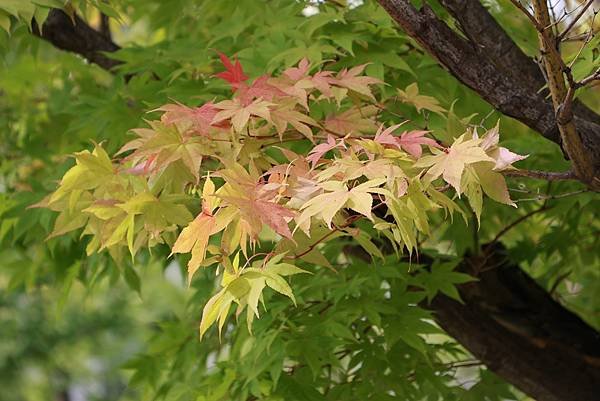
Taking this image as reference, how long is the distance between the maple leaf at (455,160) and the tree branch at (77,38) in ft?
3.99

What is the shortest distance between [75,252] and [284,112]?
1.01m

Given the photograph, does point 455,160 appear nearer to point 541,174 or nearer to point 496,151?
point 496,151

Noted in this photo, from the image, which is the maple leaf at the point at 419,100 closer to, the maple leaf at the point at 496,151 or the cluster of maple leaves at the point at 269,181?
the cluster of maple leaves at the point at 269,181

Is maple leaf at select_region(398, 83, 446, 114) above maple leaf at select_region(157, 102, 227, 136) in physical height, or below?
above

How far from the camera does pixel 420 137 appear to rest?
136cm

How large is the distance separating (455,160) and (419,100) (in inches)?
16.4

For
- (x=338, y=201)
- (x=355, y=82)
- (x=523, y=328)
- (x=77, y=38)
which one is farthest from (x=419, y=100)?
(x=77, y=38)

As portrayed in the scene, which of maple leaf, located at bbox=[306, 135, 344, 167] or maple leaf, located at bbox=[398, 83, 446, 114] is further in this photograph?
maple leaf, located at bbox=[398, 83, 446, 114]

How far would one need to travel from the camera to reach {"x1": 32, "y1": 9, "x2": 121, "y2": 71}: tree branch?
7.45 ft

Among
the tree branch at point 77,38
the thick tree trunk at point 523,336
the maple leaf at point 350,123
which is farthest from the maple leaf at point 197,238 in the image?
the tree branch at point 77,38

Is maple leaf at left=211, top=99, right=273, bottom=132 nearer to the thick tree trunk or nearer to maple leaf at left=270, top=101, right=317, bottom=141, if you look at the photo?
maple leaf at left=270, top=101, right=317, bottom=141

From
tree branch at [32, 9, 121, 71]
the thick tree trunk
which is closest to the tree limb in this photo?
the thick tree trunk

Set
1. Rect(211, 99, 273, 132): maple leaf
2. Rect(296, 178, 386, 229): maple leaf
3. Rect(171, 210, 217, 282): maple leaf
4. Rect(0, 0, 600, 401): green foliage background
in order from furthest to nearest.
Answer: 1. Rect(0, 0, 600, 401): green foliage background
2. Rect(211, 99, 273, 132): maple leaf
3. Rect(171, 210, 217, 282): maple leaf
4. Rect(296, 178, 386, 229): maple leaf

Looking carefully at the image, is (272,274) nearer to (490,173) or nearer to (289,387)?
(490,173)
